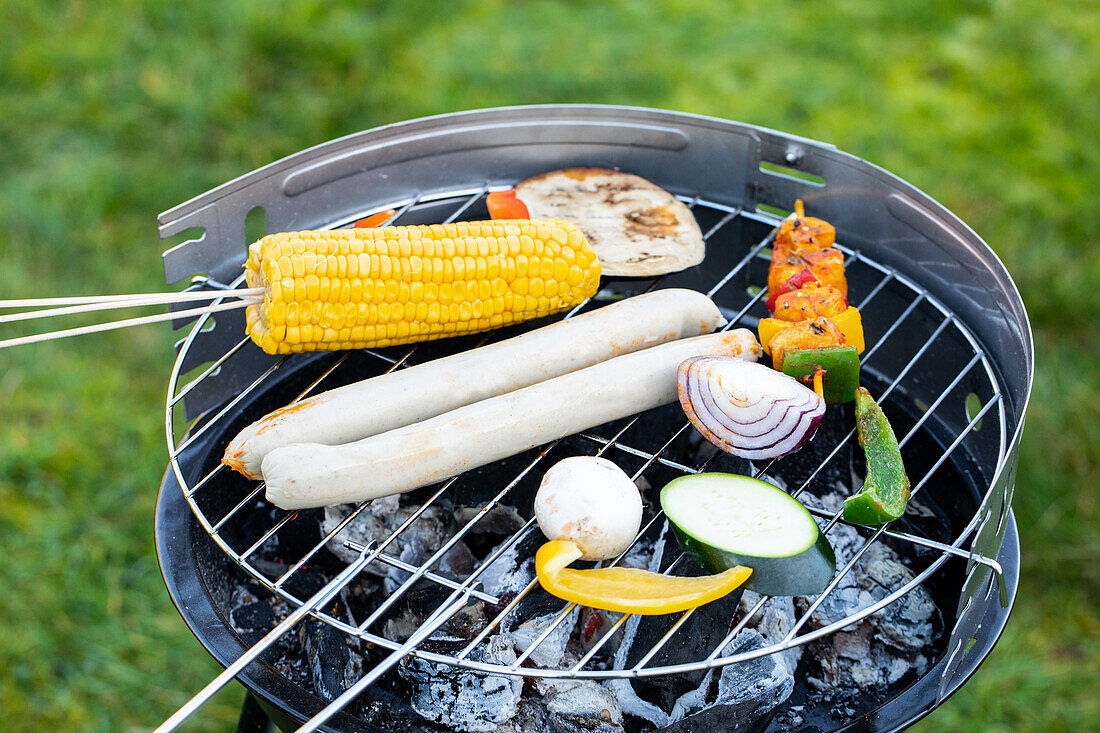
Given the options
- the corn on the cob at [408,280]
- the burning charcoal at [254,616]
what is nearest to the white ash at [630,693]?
the corn on the cob at [408,280]

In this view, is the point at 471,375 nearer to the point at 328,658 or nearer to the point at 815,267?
the point at 328,658

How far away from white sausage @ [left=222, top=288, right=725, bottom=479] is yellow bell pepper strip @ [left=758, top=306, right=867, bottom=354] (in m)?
0.13

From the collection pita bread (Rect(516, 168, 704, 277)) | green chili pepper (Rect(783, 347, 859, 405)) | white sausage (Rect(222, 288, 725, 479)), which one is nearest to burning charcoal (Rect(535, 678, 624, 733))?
white sausage (Rect(222, 288, 725, 479))

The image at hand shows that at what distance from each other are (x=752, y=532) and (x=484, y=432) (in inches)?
21.7

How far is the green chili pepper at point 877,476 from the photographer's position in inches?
73.0

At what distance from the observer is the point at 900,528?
2334mm

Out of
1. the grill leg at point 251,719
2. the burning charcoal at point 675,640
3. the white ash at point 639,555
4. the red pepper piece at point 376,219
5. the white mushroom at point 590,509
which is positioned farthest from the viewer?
the red pepper piece at point 376,219

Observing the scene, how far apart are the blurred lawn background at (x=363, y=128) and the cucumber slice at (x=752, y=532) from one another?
1675 millimetres

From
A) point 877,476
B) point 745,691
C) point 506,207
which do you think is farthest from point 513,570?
point 506,207

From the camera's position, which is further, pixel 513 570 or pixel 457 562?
pixel 457 562

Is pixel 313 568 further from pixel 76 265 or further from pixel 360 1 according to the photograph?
pixel 360 1

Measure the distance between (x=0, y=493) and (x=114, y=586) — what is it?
24.2 inches

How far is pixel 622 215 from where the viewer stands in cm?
258

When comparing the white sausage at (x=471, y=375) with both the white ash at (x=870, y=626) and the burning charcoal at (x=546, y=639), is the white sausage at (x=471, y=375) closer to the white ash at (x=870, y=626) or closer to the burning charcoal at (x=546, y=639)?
the burning charcoal at (x=546, y=639)
